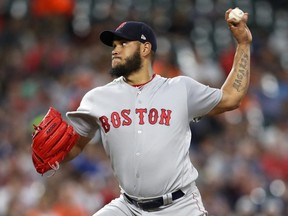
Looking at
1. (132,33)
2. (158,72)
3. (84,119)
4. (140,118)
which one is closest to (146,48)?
(132,33)

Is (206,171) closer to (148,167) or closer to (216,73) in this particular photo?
(216,73)

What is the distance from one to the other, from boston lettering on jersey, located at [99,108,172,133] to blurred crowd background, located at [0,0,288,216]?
3.32 metres

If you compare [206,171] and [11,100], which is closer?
[206,171]

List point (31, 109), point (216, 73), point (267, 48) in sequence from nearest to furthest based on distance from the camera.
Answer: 1. point (31, 109)
2. point (216, 73)
3. point (267, 48)

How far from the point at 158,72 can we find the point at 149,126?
543 centimetres

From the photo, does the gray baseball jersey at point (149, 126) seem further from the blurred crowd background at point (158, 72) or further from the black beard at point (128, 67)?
the blurred crowd background at point (158, 72)

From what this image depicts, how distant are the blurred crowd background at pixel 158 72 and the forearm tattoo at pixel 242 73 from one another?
3377mm

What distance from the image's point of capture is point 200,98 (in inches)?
220

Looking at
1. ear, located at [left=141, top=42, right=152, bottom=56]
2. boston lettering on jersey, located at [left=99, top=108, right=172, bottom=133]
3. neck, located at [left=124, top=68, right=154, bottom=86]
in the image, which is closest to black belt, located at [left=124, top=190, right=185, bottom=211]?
boston lettering on jersey, located at [left=99, top=108, right=172, bottom=133]

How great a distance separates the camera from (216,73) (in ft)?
37.6

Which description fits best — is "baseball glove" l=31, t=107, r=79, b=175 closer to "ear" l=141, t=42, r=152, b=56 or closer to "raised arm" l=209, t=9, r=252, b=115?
"ear" l=141, t=42, r=152, b=56

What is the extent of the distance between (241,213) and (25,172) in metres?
2.26

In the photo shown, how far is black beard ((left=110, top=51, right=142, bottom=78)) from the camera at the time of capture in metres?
5.65

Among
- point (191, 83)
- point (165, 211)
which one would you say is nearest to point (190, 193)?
point (165, 211)
